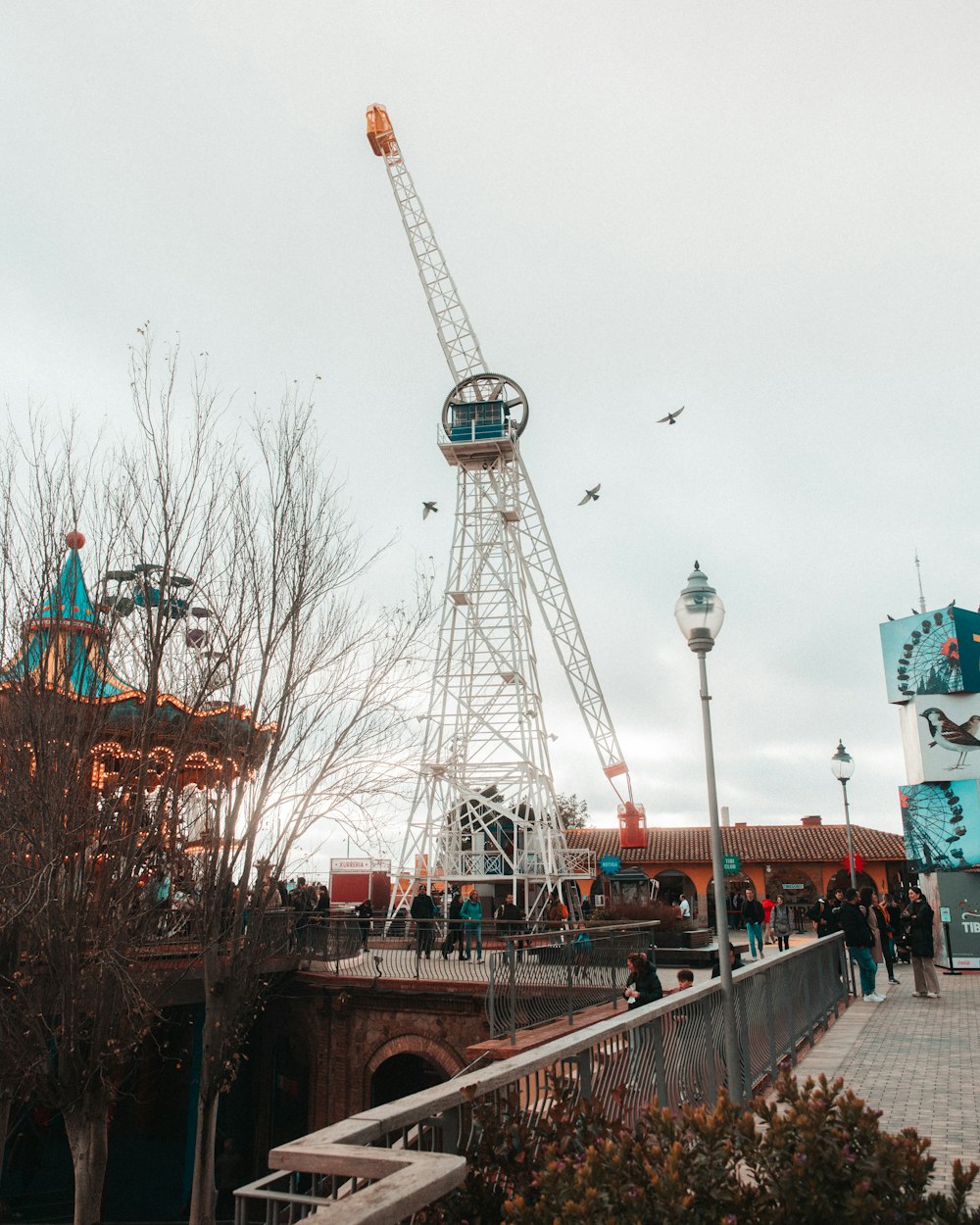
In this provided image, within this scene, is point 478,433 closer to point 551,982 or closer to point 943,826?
point 943,826

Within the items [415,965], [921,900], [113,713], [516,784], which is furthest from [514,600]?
[113,713]

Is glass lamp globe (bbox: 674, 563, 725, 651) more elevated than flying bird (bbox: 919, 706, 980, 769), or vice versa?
flying bird (bbox: 919, 706, 980, 769)

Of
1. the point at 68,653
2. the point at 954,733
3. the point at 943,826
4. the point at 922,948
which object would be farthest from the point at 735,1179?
the point at 954,733

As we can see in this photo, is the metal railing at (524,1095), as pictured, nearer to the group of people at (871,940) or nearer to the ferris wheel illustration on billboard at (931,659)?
the group of people at (871,940)

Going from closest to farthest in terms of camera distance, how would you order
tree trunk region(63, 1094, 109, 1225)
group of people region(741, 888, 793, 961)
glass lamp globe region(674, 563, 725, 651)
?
1. glass lamp globe region(674, 563, 725, 651)
2. tree trunk region(63, 1094, 109, 1225)
3. group of people region(741, 888, 793, 961)

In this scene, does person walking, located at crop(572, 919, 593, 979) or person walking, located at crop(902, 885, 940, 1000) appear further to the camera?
person walking, located at crop(572, 919, 593, 979)

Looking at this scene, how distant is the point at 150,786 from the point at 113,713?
1.09m

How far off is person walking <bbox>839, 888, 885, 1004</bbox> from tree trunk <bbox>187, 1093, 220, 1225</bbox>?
9620 mm

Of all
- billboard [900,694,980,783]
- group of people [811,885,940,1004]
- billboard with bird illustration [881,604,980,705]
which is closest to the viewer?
group of people [811,885,940,1004]

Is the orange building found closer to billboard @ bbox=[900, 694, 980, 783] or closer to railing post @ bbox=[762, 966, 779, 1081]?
billboard @ bbox=[900, 694, 980, 783]

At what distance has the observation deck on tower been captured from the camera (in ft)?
119

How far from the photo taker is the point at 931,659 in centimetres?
2594

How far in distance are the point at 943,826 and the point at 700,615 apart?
67.5 ft

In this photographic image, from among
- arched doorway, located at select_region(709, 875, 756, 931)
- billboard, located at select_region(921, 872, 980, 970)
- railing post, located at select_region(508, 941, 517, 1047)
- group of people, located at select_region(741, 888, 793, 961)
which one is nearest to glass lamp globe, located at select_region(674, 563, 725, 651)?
railing post, located at select_region(508, 941, 517, 1047)
